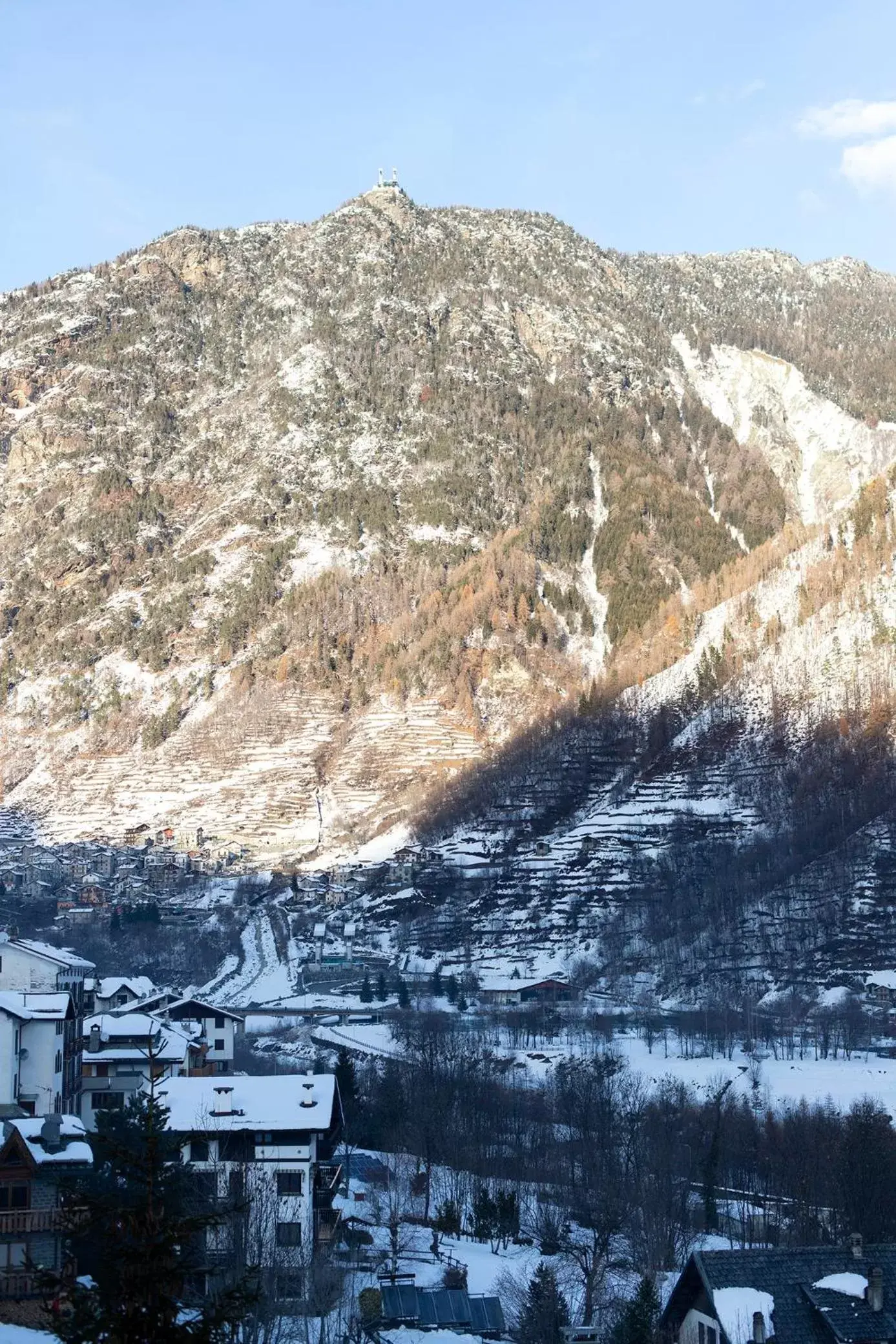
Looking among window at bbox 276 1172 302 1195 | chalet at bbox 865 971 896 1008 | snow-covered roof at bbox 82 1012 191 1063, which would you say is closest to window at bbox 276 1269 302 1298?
window at bbox 276 1172 302 1195

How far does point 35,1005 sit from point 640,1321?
2391 centimetres

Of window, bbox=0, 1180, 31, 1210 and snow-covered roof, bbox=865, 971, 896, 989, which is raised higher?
snow-covered roof, bbox=865, 971, 896, 989

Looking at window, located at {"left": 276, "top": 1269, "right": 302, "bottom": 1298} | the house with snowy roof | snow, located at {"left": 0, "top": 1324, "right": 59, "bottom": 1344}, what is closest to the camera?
snow, located at {"left": 0, "top": 1324, "right": 59, "bottom": 1344}

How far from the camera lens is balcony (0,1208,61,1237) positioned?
33.1 meters

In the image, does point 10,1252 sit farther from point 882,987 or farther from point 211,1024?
point 882,987

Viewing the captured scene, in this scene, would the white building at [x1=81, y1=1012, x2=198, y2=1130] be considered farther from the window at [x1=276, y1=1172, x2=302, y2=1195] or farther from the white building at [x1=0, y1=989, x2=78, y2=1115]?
the window at [x1=276, y1=1172, x2=302, y2=1195]

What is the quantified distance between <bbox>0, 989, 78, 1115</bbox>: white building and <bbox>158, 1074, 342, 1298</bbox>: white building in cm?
408

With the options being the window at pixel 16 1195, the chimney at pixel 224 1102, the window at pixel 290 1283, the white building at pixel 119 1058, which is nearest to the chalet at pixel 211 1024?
the white building at pixel 119 1058

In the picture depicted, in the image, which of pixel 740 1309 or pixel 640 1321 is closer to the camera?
pixel 740 1309

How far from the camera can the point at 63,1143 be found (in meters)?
36.1

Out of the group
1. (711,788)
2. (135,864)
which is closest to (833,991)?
(711,788)

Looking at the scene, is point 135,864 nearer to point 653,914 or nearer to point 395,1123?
point 653,914

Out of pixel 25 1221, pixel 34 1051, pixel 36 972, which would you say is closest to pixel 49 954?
pixel 36 972

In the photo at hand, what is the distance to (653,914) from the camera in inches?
5128
